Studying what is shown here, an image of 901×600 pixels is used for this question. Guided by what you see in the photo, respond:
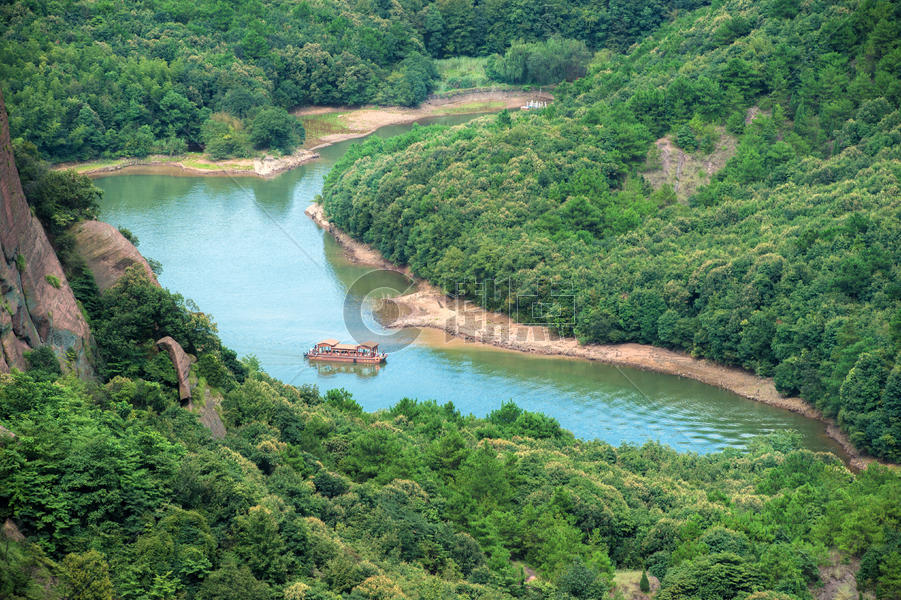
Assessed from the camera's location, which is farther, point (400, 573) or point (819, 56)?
point (819, 56)

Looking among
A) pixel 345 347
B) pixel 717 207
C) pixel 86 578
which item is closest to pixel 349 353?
pixel 345 347

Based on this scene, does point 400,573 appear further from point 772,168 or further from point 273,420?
point 772,168

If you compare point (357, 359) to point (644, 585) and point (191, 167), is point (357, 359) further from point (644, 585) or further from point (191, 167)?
point (191, 167)

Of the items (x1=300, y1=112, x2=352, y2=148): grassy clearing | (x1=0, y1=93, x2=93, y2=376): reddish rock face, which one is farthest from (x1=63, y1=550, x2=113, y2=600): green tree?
(x1=300, y1=112, x2=352, y2=148): grassy clearing

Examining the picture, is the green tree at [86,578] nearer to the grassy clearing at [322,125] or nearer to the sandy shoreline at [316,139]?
the sandy shoreline at [316,139]

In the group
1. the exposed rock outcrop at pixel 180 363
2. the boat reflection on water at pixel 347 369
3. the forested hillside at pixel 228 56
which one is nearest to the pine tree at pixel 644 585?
the exposed rock outcrop at pixel 180 363

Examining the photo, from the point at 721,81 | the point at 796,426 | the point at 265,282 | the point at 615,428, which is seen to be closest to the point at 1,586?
the point at 615,428

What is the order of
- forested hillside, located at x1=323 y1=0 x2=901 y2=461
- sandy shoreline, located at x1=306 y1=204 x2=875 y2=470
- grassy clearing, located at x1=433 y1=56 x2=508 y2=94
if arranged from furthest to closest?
1. grassy clearing, located at x1=433 y1=56 x2=508 y2=94
2. forested hillside, located at x1=323 y1=0 x2=901 y2=461
3. sandy shoreline, located at x1=306 y1=204 x2=875 y2=470

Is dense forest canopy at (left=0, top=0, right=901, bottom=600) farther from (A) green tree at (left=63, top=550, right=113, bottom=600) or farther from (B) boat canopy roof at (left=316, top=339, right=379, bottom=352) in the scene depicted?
(B) boat canopy roof at (left=316, top=339, right=379, bottom=352)
